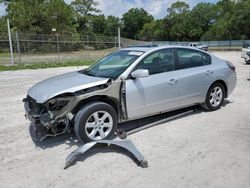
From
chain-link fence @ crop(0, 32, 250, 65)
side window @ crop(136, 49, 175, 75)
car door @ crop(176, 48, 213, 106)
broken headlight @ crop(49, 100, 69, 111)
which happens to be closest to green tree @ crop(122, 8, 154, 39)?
chain-link fence @ crop(0, 32, 250, 65)

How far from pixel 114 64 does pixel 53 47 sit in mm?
17837

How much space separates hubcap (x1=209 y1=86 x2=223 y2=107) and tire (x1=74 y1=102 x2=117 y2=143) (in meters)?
2.64

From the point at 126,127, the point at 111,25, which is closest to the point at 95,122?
the point at 126,127

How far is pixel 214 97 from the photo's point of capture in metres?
6.00

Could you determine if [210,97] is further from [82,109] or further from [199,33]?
[199,33]

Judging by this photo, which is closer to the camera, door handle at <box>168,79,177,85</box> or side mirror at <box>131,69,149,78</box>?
side mirror at <box>131,69,149,78</box>

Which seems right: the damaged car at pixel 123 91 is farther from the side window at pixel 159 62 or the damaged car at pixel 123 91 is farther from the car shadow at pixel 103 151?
the car shadow at pixel 103 151

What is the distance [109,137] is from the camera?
441 centimetres

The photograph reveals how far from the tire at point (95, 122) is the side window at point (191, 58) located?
192cm

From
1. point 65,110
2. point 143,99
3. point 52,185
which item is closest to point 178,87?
point 143,99

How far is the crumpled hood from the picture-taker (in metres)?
4.10

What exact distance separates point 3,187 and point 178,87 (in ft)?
11.5

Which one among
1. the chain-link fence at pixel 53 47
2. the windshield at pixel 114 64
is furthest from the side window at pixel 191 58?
the chain-link fence at pixel 53 47

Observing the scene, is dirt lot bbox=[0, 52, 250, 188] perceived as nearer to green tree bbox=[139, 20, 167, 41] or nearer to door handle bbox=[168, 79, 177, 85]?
door handle bbox=[168, 79, 177, 85]
